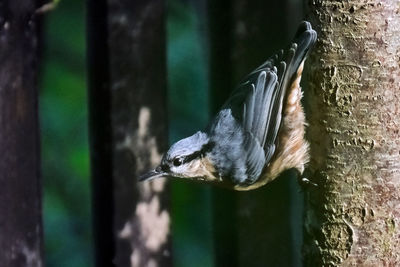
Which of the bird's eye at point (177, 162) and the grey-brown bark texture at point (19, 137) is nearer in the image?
the bird's eye at point (177, 162)

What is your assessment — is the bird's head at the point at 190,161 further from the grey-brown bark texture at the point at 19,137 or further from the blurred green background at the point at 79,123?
the blurred green background at the point at 79,123

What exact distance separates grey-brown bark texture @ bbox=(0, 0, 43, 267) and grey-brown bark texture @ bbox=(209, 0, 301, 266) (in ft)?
1.91

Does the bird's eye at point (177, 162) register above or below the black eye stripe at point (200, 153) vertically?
below

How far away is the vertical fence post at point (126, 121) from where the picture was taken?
7.80 feet

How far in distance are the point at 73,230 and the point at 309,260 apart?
43.8 inches

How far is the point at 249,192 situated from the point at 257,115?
1.14 metres

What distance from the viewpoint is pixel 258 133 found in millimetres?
1585

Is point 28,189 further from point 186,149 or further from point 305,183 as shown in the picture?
point 305,183

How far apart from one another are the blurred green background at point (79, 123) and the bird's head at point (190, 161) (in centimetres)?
87

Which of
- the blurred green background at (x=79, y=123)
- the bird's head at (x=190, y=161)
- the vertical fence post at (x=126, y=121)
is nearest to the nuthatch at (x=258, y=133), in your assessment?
the bird's head at (x=190, y=161)

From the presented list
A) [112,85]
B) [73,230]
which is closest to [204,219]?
[73,230]

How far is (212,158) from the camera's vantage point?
1693 mm

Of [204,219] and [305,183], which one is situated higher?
[305,183]

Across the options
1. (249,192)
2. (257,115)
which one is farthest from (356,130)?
(249,192)
